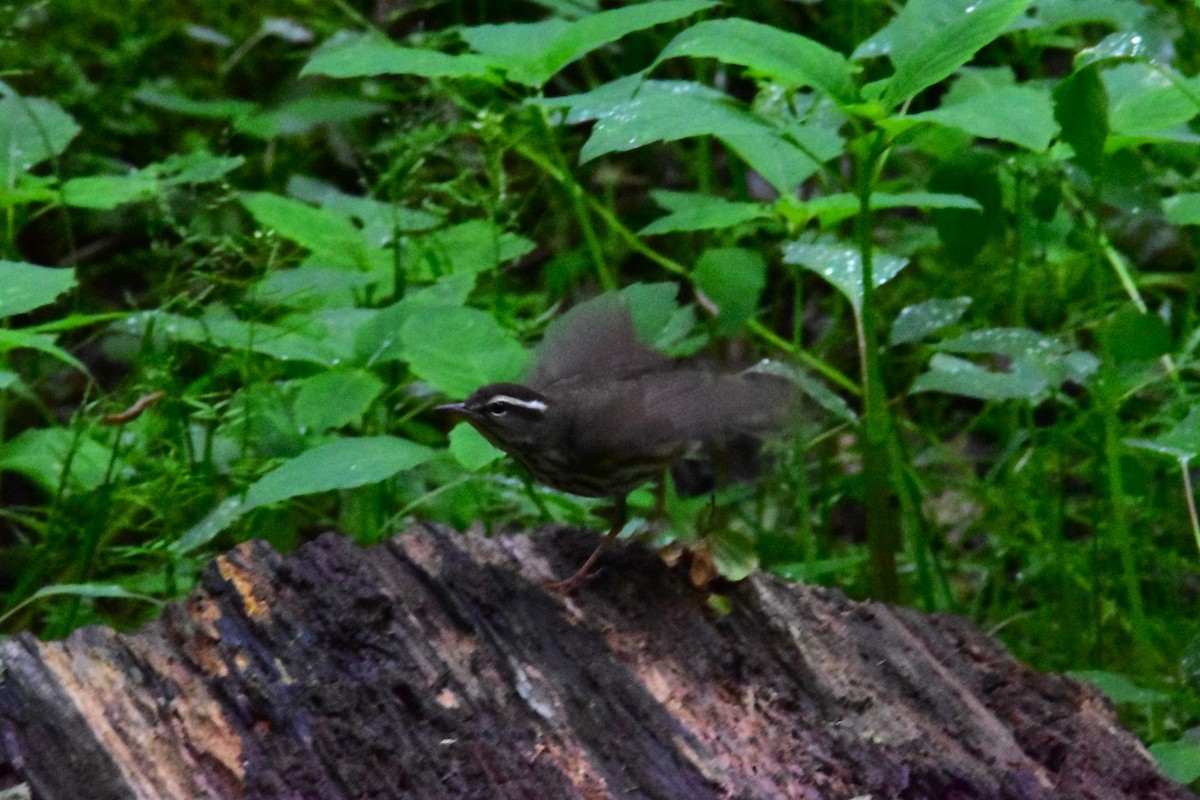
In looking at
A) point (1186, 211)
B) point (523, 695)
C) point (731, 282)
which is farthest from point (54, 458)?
point (1186, 211)

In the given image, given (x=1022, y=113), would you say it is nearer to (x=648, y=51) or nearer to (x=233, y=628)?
(x=233, y=628)

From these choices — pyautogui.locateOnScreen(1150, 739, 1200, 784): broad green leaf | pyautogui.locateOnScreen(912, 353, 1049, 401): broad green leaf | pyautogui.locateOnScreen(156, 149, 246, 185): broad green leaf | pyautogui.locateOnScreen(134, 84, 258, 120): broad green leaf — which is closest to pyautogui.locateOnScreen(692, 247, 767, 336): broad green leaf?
pyautogui.locateOnScreen(912, 353, 1049, 401): broad green leaf

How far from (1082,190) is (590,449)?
81.5 inches

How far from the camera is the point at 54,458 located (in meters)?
2.99

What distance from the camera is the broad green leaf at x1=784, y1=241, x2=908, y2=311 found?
268 centimetres

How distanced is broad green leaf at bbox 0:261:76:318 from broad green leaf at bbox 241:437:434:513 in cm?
47

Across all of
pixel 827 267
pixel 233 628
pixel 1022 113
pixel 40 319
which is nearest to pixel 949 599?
pixel 827 267

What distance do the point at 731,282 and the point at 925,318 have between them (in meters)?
0.57

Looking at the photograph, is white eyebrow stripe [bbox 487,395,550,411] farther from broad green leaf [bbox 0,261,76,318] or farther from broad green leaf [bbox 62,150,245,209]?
broad green leaf [bbox 62,150,245,209]

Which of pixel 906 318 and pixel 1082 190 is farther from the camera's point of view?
pixel 1082 190

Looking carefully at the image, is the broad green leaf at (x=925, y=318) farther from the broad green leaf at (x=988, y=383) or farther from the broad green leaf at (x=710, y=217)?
the broad green leaf at (x=710, y=217)

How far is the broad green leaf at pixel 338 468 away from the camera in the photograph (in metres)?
2.26

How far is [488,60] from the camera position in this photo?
9.18 feet

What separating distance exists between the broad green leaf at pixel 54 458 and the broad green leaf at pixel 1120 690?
212cm
